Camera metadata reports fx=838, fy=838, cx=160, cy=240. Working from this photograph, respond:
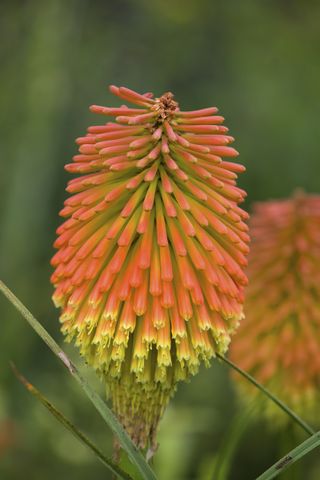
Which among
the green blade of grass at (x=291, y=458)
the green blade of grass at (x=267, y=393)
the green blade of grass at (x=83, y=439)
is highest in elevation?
the green blade of grass at (x=83, y=439)

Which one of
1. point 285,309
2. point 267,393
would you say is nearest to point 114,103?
point 285,309

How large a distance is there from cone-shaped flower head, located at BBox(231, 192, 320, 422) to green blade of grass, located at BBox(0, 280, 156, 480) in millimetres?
1600

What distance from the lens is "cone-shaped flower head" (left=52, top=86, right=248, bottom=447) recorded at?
2.50 metres

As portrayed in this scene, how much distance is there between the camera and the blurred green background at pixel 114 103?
212 inches

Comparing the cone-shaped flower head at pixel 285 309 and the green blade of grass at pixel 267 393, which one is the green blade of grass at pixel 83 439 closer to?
the green blade of grass at pixel 267 393

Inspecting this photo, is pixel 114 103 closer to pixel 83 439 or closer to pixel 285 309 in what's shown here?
pixel 285 309

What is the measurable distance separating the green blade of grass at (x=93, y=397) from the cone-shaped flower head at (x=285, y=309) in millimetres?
1600

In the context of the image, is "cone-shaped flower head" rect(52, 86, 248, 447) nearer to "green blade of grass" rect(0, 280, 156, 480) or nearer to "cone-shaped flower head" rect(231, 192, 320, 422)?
"green blade of grass" rect(0, 280, 156, 480)

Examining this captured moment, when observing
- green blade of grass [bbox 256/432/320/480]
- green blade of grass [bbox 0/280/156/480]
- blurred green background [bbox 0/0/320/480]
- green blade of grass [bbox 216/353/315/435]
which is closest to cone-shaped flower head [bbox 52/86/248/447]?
green blade of grass [bbox 216/353/315/435]

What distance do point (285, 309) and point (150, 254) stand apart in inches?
55.8

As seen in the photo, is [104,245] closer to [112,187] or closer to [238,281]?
[112,187]

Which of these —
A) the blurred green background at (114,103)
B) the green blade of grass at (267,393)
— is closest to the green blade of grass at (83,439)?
the green blade of grass at (267,393)

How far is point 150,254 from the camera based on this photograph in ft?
8.34

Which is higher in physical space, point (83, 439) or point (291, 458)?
point (83, 439)
